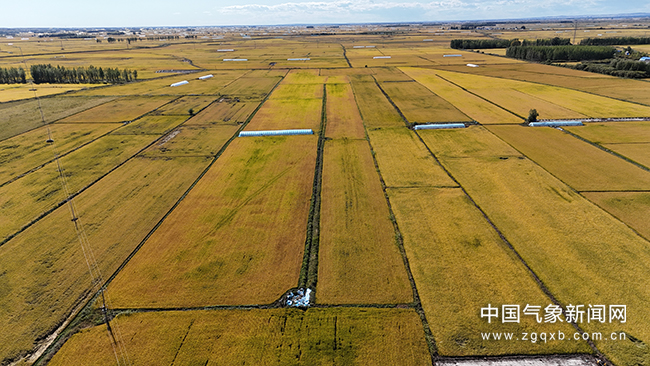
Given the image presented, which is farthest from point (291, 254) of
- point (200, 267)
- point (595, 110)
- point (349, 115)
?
point (595, 110)

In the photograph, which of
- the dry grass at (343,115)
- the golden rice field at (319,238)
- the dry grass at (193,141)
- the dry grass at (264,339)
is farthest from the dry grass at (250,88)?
the dry grass at (264,339)

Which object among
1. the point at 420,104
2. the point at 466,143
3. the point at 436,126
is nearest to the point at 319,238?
the point at 466,143

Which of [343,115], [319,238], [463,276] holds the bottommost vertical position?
[463,276]

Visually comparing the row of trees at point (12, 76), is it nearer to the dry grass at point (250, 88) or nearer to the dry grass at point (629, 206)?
the dry grass at point (250, 88)

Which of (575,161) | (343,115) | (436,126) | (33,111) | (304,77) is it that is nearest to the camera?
(575,161)

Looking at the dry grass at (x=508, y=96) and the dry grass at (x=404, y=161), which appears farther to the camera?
the dry grass at (x=508, y=96)

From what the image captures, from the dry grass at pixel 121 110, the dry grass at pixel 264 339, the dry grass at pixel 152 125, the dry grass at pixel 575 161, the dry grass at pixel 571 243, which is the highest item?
the dry grass at pixel 121 110

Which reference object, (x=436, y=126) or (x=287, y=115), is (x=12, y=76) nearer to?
(x=287, y=115)

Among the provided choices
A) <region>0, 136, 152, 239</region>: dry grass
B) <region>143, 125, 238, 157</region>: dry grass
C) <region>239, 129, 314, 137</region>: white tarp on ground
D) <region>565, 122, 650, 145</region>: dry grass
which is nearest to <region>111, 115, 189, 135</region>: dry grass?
<region>143, 125, 238, 157</region>: dry grass
